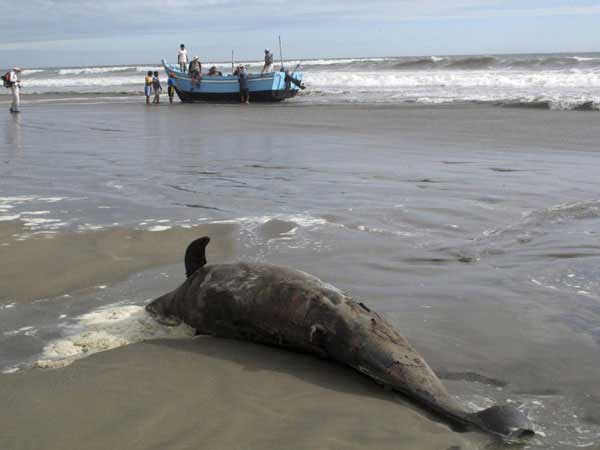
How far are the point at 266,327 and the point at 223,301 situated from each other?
0.33 metres

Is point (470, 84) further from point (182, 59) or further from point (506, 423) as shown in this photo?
point (506, 423)

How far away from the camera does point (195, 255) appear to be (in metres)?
4.42

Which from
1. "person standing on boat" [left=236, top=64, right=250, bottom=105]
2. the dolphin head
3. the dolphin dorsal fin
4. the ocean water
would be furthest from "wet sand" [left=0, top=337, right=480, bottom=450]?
"person standing on boat" [left=236, top=64, right=250, bottom=105]

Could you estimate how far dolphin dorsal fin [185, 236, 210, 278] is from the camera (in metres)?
4.37

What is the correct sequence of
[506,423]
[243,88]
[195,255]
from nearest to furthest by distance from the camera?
[506,423], [195,255], [243,88]

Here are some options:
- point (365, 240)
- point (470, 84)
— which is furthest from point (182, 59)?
point (365, 240)

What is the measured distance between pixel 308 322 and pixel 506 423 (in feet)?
3.85

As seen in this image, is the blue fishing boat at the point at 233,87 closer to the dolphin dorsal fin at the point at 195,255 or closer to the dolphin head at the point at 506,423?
the dolphin dorsal fin at the point at 195,255

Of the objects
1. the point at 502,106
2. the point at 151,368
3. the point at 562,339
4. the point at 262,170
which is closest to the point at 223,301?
the point at 151,368

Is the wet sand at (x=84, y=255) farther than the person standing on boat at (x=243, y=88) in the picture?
No

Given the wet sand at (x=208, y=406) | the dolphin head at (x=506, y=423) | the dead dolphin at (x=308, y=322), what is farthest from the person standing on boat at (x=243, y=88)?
the dolphin head at (x=506, y=423)

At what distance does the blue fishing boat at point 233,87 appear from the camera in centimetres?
3077

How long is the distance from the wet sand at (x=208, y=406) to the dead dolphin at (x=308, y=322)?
84 millimetres

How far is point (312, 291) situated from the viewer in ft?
12.6
